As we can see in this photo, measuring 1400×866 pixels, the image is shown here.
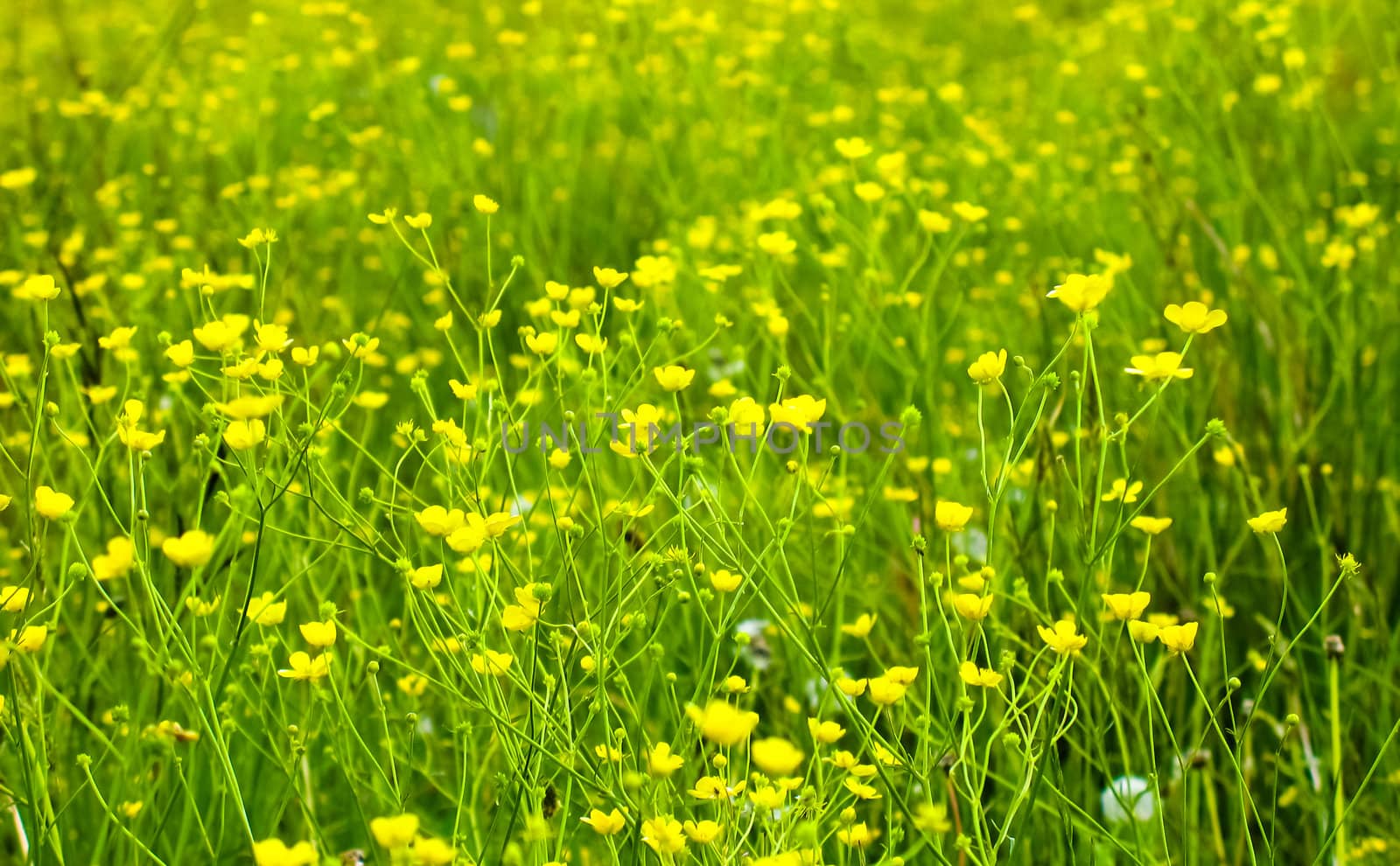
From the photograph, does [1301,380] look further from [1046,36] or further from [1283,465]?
[1046,36]

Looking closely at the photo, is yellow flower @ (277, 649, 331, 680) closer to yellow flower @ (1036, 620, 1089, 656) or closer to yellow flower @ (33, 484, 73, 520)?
yellow flower @ (33, 484, 73, 520)

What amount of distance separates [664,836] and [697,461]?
0.99 feet

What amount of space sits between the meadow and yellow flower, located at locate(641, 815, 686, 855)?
0.01 meters

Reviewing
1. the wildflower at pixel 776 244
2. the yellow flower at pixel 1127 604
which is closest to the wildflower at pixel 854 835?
the yellow flower at pixel 1127 604

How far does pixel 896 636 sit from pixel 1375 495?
30.5 inches

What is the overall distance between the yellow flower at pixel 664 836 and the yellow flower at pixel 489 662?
0.55ft

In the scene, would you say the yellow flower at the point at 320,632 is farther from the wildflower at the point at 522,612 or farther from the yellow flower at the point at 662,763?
→ the yellow flower at the point at 662,763

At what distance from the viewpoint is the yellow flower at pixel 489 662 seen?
0.99 metres

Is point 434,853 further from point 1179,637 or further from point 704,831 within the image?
point 1179,637

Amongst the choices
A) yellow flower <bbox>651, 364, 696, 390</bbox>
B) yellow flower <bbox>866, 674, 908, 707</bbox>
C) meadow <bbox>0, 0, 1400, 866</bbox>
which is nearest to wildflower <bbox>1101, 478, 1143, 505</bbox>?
meadow <bbox>0, 0, 1400, 866</bbox>

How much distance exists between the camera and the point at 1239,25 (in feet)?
9.40

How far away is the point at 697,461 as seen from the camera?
1.01m

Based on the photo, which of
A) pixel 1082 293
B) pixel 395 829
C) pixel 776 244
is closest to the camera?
pixel 395 829

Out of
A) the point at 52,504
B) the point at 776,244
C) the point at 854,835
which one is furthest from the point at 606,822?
the point at 776,244
